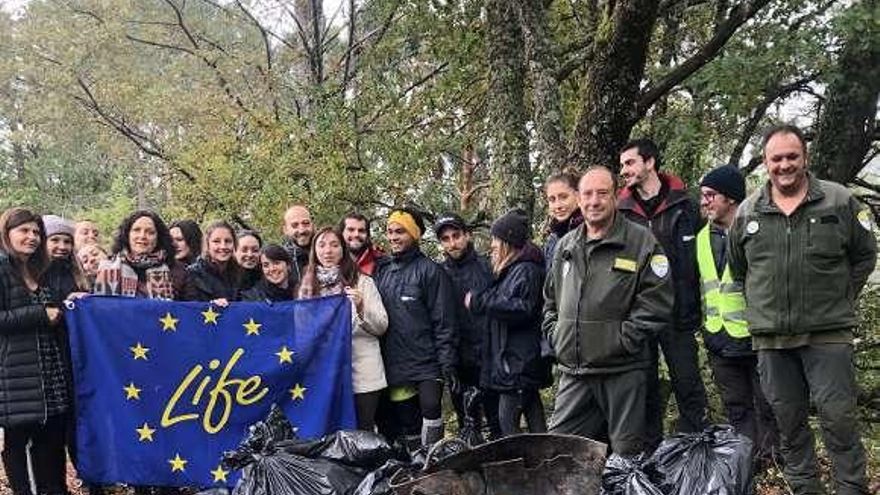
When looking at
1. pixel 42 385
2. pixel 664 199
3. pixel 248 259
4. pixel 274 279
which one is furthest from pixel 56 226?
pixel 664 199

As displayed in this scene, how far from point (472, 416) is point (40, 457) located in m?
2.60

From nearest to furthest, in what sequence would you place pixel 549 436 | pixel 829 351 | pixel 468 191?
pixel 549 436 → pixel 829 351 → pixel 468 191

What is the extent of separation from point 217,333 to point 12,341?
1128 millimetres

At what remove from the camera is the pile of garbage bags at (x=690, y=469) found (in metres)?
3.64

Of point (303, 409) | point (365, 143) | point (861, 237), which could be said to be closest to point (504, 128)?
point (365, 143)

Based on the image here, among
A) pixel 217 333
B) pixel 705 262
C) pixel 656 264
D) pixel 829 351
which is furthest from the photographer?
pixel 217 333

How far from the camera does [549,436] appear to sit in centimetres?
357

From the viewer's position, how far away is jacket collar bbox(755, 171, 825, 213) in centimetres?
390

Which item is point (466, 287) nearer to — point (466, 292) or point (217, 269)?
point (466, 292)

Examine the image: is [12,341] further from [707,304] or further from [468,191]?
[468,191]

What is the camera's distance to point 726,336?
4613 millimetres

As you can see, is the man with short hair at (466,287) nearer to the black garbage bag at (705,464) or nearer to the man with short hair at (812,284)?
the black garbage bag at (705,464)

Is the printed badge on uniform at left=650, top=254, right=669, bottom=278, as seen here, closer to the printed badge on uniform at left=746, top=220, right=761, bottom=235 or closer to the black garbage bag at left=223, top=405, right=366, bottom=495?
the printed badge on uniform at left=746, top=220, right=761, bottom=235

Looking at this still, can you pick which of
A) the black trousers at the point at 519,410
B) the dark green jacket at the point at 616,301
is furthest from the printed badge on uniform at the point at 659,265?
the black trousers at the point at 519,410
